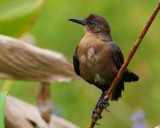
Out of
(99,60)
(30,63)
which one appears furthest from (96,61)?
(30,63)

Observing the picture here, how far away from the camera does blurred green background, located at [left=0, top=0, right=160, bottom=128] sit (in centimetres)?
570

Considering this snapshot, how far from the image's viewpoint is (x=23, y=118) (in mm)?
3178

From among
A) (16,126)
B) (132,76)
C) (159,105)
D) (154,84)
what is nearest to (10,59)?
(16,126)

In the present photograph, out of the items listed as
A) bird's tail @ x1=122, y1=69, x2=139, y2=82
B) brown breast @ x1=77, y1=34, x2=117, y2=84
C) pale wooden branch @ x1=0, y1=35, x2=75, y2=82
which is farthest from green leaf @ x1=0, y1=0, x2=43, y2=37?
bird's tail @ x1=122, y1=69, x2=139, y2=82

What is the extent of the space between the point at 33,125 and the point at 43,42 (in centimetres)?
313

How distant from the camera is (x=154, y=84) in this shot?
6.08 meters

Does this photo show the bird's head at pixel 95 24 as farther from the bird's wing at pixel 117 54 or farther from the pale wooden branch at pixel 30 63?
the pale wooden branch at pixel 30 63

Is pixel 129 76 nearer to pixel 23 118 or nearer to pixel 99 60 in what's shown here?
pixel 99 60

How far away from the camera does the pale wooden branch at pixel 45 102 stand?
10.5ft

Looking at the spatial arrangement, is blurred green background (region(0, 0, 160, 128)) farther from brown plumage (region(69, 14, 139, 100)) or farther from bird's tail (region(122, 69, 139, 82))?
bird's tail (region(122, 69, 139, 82))

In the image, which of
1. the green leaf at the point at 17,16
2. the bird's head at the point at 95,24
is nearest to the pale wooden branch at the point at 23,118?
the green leaf at the point at 17,16

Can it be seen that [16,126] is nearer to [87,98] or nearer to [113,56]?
[113,56]

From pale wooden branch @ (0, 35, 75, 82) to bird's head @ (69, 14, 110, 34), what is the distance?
229mm

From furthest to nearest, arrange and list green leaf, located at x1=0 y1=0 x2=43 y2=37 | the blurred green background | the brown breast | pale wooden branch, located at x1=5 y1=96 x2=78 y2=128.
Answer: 1. the blurred green background
2. green leaf, located at x1=0 y1=0 x2=43 y2=37
3. pale wooden branch, located at x1=5 y1=96 x2=78 y2=128
4. the brown breast
